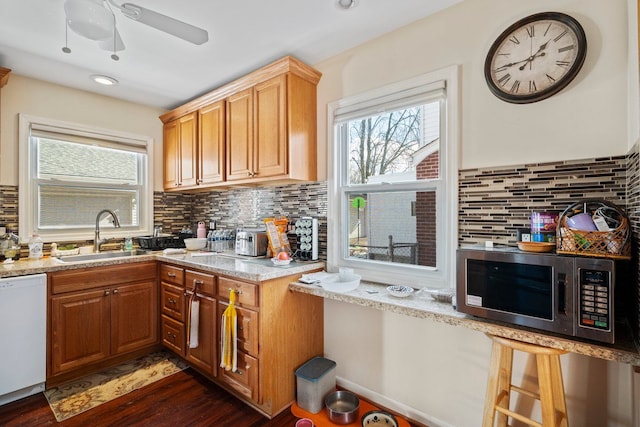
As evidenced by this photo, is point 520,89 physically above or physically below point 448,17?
below

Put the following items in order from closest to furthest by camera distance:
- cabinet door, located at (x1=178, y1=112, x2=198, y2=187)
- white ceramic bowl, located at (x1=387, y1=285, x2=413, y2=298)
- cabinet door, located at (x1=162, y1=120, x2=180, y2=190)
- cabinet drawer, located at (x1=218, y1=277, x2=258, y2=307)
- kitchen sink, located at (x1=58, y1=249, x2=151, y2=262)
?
white ceramic bowl, located at (x1=387, y1=285, x2=413, y2=298)
cabinet drawer, located at (x1=218, y1=277, x2=258, y2=307)
kitchen sink, located at (x1=58, y1=249, x2=151, y2=262)
cabinet door, located at (x1=178, y1=112, x2=198, y2=187)
cabinet door, located at (x1=162, y1=120, x2=180, y2=190)

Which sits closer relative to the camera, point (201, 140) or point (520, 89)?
point (520, 89)

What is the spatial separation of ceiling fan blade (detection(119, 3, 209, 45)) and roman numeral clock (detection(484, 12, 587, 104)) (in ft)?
5.22

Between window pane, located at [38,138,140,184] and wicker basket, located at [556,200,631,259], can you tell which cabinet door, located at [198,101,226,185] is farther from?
wicker basket, located at [556,200,631,259]

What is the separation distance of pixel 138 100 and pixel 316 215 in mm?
2358

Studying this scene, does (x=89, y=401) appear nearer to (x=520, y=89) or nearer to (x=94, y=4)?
(x=94, y=4)

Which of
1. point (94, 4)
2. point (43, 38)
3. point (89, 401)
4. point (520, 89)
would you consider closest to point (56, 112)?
point (43, 38)

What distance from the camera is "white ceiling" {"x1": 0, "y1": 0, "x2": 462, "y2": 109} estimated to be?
180 centimetres

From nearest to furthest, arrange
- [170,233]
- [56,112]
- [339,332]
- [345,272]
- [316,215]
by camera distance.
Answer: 1. [345,272]
2. [339,332]
3. [316,215]
4. [56,112]
5. [170,233]

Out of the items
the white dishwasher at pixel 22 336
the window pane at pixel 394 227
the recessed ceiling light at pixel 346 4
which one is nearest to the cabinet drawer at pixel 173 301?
the white dishwasher at pixel 22 336

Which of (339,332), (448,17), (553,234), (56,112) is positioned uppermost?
(448,17)

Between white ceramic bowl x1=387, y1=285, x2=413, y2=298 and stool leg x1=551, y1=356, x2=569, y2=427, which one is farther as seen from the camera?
white ceramic bowl x1=387, y1=285, x2=413, y2=298

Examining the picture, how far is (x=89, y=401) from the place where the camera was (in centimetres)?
210

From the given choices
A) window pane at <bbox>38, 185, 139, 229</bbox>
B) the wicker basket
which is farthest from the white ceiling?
the wicker basket
